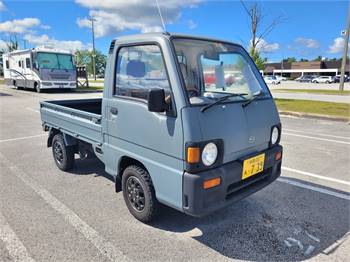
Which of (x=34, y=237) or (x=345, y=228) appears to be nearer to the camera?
(x=34, y=237)

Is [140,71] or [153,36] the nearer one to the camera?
[153,36]

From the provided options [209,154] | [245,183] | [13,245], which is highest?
[209,154]

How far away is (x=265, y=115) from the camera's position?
10.2ft

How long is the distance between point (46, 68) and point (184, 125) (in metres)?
19.8

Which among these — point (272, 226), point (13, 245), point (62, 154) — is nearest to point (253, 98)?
point (272, 226)

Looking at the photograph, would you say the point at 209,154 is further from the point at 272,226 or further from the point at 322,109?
the point at 322,109

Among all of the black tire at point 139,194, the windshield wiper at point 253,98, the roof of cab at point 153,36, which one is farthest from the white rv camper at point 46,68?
the windshield wiper at point 253,98

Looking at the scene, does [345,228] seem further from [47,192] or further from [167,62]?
[47,192]

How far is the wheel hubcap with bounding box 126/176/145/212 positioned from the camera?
3091 mm

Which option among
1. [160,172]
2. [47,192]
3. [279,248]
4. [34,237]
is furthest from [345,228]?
[47,192]

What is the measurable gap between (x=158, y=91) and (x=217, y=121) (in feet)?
2.00

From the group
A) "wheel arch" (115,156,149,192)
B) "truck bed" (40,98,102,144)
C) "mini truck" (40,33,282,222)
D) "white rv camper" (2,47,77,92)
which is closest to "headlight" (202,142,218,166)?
"mini truck" (40,33,282,222)

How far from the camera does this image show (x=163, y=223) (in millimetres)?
3145

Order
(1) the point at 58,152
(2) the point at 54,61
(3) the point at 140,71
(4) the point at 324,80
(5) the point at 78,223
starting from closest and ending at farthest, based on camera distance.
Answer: (3) the point at 140,71, (5) the point at 78,223, (1) the point at 58,152, (2) the point at 54,61, (4) the point at 324,80
